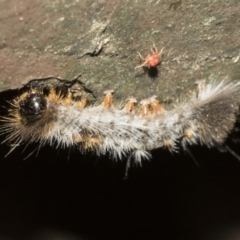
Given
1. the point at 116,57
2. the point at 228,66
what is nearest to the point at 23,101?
the point at 116,57

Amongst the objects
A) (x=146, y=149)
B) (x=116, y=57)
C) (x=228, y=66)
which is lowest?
(x=146, y=149)

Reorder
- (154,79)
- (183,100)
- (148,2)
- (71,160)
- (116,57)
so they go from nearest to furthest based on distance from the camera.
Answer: (148,2) → (116,57) → (154,79) → (183,100) → (71,160)

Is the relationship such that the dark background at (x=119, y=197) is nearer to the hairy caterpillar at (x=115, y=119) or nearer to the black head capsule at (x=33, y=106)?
the hairy caterpillar at (x=115, y=119)

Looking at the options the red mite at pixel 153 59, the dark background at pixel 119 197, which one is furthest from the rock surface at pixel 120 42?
the dark background at pixel 119 197

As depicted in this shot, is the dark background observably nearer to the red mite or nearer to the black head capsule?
the black head capsule

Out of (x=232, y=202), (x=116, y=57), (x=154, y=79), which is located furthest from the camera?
(x=232, y=202)

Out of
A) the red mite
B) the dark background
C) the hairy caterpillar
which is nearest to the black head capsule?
the hairy caterpillar

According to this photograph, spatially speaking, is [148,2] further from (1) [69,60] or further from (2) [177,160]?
(2) [177,160]
